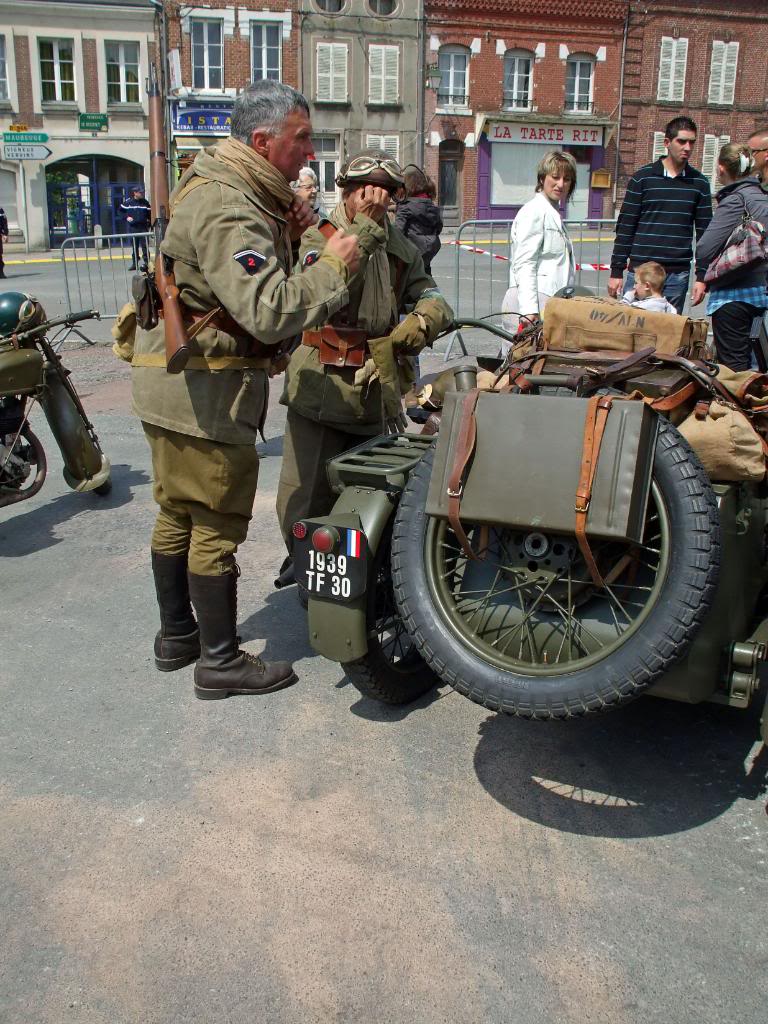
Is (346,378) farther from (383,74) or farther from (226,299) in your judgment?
(383,74)

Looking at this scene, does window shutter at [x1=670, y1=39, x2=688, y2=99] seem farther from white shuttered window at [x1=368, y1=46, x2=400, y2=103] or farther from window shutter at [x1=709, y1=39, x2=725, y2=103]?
white shuttered window at [x1=368, y1=46, x2=400, y2=103]

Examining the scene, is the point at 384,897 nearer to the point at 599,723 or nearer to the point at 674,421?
the point at 599,723

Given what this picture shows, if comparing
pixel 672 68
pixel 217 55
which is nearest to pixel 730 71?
pixel 672 68

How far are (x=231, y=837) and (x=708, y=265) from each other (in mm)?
4662

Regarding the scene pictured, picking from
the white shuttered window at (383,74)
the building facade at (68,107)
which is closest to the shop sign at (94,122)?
the building facade at (68,107)

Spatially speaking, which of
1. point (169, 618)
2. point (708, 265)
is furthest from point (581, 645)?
point (708, 265)

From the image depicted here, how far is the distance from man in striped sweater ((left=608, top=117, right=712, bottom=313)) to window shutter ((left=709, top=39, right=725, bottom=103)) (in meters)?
38.4

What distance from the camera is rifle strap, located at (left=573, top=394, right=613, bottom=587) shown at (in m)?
2.51

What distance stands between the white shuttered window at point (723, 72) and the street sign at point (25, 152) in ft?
84.2

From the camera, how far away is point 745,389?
322 centimetres

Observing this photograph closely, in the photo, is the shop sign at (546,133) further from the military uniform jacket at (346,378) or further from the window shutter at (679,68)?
the military uniform jacket at (346,378)

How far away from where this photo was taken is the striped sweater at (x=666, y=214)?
664 centimetres

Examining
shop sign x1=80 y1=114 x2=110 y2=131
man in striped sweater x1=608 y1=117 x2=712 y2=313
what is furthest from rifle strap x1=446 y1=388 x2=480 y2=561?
shop sign x1=80 y1=114 x2=110 y2=131

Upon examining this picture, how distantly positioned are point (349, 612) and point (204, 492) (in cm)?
80
